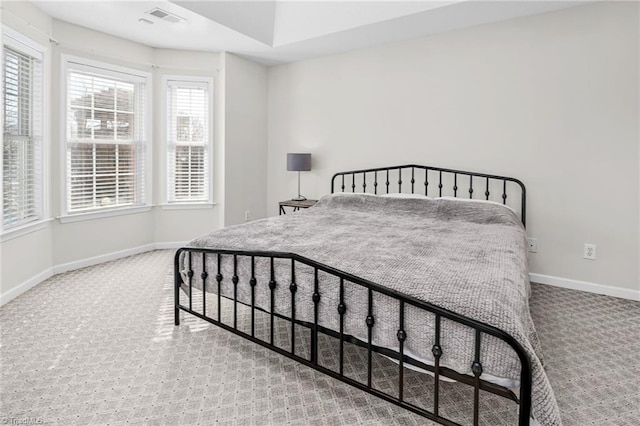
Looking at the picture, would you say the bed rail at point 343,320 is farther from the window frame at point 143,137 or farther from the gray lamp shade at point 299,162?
the gray lamp shade at point 299,162

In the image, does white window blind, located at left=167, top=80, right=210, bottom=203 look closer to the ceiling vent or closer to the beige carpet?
the ceiling vent

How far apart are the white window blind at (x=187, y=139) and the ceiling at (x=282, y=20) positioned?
554 millimetres

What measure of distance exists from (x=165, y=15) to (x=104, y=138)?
5.32 feet

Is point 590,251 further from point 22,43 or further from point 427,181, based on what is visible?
point 22,43

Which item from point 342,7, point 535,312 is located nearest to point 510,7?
point 342,7

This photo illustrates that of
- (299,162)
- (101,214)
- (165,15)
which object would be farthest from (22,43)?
(299,162)

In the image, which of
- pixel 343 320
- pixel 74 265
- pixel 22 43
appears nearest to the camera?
pixel 343 320

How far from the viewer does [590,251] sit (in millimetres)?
3600

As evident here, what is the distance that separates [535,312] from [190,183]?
13.7 feet

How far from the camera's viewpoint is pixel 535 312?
123 inches

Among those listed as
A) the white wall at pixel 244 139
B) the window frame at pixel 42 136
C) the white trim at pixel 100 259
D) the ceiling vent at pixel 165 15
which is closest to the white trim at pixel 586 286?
the white wall at pixel 244 139

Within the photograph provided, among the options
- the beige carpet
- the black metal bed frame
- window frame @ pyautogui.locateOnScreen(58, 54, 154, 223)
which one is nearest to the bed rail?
the black metal bed frame

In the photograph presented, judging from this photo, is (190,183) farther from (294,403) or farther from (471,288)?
(471,288)

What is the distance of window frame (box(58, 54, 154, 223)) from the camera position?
13.4 feet
